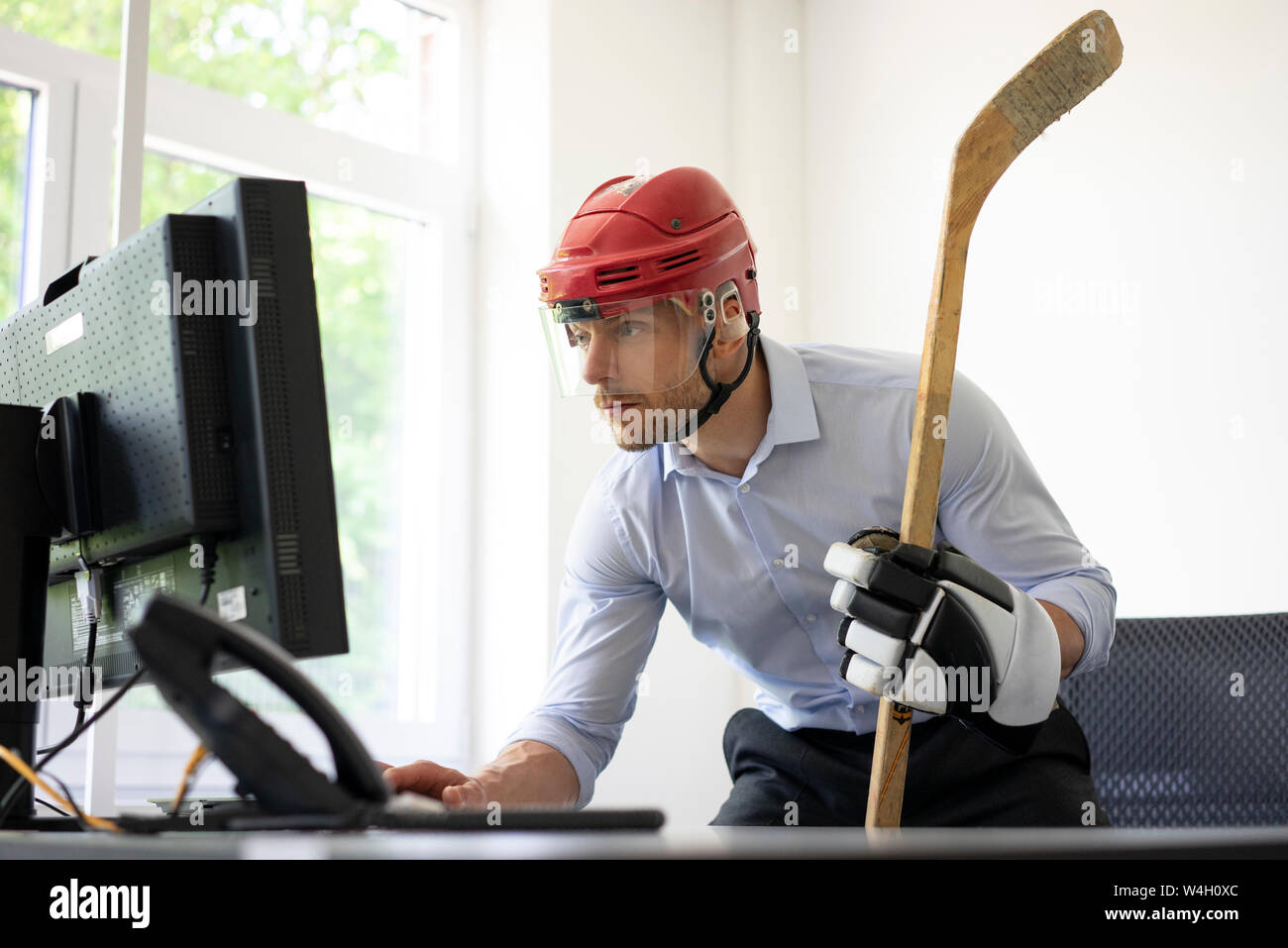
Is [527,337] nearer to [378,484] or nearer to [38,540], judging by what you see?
[378,484]

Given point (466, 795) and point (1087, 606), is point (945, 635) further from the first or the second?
point (466, 795)

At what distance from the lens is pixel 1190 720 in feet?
5.40

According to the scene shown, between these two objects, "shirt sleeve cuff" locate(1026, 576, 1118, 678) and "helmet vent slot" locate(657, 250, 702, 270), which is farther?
"helmet vent slot" locate(657, 250, 702, 270)

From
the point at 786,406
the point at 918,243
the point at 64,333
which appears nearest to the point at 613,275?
the point at 786,406

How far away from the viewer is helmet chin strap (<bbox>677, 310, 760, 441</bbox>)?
5.53ft

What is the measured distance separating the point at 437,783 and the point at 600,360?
624 mm

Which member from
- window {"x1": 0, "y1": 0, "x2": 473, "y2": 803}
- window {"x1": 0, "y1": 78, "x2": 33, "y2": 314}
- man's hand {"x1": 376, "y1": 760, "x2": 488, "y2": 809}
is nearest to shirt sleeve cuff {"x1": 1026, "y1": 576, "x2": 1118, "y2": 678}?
man's hand {"x1": 376, "y1": 760, "x2": 488, "y2": 809}

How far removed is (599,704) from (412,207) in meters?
1.88

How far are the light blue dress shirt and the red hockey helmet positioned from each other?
0.14 m

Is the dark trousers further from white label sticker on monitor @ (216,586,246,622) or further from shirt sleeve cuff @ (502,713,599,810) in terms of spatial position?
white label sticker on monitor @ (216,586,246,622)

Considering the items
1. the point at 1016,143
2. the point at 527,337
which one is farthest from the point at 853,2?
the point at 1016,143

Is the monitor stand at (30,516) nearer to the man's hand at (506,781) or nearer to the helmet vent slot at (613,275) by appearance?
the man's hand at (506,781)

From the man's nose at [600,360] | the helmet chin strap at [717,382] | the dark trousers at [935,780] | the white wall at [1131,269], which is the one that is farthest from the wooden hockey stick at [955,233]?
the white wall at [1131,269]

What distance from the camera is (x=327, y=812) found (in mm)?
686
